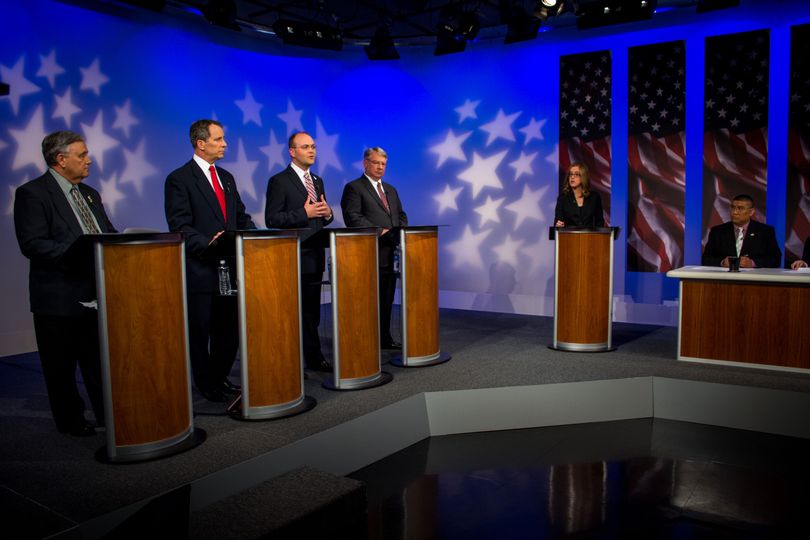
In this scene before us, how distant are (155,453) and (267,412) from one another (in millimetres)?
617

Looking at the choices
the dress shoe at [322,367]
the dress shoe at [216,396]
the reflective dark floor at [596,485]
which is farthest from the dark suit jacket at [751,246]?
the dress shoe at [216,396]

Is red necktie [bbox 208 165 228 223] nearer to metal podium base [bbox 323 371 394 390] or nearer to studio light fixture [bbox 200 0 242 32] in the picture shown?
metal podium base [bbox 323 371 394 390]

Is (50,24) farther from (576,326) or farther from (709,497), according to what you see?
(709,497)

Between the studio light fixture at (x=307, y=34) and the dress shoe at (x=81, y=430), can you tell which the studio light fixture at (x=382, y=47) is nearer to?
the studio light fixture at (x=307, y=34)

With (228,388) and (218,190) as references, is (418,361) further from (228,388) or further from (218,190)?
(218,190)

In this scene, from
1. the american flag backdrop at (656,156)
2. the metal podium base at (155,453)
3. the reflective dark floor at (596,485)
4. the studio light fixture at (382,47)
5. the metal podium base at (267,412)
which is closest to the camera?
the reflective dark floor at (596,485)

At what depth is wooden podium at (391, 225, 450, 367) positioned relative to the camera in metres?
4.07

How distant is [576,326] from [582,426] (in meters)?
1.12

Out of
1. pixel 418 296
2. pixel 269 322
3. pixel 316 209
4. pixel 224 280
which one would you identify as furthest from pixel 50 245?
pixel 418 296

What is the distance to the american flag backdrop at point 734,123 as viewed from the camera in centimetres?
582

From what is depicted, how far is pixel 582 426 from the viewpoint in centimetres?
367

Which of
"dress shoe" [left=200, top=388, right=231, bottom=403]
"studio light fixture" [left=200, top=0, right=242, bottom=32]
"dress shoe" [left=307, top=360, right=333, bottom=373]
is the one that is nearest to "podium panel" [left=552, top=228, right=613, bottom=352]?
"dress shoe" [left=307, top=360, right=333, bottom=373]

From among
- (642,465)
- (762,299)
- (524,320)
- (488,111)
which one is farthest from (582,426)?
(488,111)

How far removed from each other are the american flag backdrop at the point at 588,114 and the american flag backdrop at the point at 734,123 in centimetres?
96
